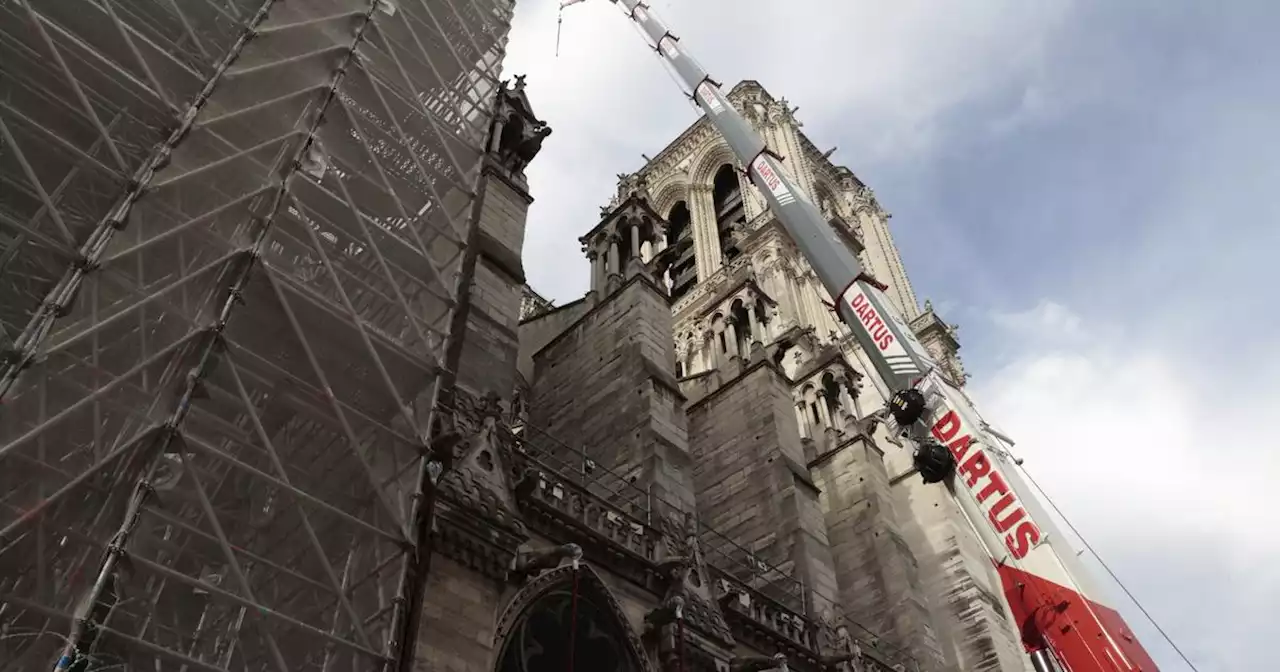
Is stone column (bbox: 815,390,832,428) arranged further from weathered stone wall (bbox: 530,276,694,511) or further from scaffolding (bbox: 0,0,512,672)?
scaffolding (bbox: 0,0,512,672)

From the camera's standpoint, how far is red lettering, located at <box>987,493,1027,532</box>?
10406mm

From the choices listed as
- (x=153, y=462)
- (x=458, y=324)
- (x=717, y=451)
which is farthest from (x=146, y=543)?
(x=717, y=451)

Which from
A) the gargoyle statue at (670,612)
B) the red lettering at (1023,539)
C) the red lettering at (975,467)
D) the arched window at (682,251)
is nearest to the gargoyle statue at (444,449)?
the gargoyle statue at (670,612)

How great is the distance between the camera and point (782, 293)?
29.7 meters

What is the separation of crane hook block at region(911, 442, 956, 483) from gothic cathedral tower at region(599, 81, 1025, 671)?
366 centimetres

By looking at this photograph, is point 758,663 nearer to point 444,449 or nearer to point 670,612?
point 670,612

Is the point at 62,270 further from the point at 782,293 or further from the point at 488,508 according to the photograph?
the point at 782,293

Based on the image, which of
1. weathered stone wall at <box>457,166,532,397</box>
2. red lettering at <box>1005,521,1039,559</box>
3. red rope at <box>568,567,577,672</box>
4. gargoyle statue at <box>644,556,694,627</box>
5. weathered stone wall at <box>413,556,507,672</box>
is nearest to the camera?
weathered stone wall at <box>413,556,507,672</box>

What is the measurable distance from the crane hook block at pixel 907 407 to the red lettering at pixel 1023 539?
2.19 m

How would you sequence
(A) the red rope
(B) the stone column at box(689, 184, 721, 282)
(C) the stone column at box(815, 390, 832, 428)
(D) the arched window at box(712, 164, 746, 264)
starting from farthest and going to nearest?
(D) the arched window at box(712, 164, 746, 264) → (B) the stone column at box(689, 184, 721, 282) → (C) the stone column at box(815, 390, 832, 428) → (A) the red rope

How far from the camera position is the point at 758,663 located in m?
12.0

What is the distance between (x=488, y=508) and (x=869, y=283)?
778cm

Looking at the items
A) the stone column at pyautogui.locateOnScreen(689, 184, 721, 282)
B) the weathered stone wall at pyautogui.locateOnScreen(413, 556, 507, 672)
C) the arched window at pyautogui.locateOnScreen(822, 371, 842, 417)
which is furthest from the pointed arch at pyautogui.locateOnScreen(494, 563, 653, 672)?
the stone column at pyautogui.locateOnScreen(689, 184, 721, 282)

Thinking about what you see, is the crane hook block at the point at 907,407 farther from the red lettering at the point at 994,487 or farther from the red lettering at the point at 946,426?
the red lettering at the point at 994,487
